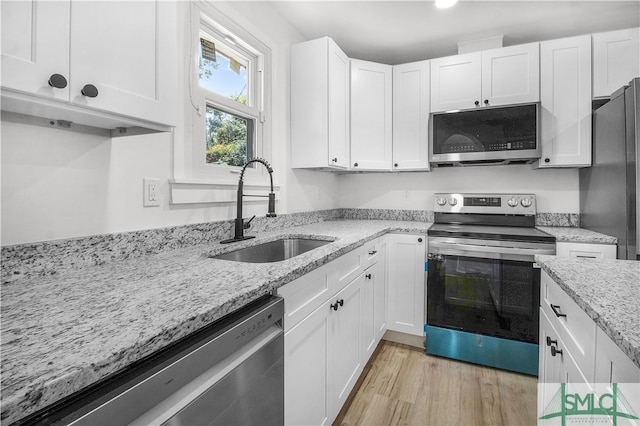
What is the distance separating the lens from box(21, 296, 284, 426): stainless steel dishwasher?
0.54m

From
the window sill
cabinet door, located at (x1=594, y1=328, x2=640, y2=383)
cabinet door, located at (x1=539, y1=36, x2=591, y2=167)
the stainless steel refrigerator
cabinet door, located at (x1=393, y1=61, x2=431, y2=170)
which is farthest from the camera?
cabinet door, located at (x1=393, y1=61, x2=431, y2=170)

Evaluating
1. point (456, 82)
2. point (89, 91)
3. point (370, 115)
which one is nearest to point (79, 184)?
point (89, 91)

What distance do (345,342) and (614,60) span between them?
2634 mm

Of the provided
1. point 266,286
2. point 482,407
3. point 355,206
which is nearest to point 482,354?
point 482,407

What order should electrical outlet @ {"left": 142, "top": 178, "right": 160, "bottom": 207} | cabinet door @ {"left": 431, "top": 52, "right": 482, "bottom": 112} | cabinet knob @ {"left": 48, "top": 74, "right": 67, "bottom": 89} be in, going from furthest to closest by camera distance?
cabinet door @ {"left": 431, "top": 52, "right": 482, "bottom": 112}
electrical outlet @ {"left": 142, "top": 178, "right": 160, "bottom": 207}
cabinet knob @ {"left": 48, "top": 74, "right": 67, "bottom": 89}

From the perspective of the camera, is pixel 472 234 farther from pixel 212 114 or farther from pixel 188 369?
pixel 188 369

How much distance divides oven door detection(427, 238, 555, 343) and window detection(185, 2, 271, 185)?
1.51 m

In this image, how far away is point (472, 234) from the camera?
222cm

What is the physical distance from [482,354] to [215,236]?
1964 mm

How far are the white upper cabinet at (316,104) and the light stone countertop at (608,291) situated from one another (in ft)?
5.18

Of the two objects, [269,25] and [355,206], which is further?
[355,206]

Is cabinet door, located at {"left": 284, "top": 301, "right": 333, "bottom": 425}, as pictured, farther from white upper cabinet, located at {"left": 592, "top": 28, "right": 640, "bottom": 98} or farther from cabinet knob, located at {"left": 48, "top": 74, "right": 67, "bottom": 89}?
white upper cabinet, located at {"left": 592, "top": 28, "right": 640, "bottom": 98}
